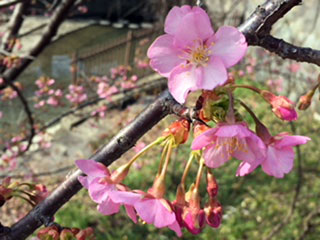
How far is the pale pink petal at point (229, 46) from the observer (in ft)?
2.41

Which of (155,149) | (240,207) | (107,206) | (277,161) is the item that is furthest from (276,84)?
(107,206)

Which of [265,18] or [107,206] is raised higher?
[265,18]

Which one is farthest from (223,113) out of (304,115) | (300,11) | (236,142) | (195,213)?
(300,11)

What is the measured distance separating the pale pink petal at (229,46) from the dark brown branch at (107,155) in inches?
4.5

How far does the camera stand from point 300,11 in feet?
23.1

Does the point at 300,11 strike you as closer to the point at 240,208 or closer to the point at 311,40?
the point at 311,40

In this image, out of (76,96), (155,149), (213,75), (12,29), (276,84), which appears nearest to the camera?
(213,75)

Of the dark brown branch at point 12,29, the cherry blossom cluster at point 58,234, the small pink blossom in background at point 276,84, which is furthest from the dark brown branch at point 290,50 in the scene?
the small pink blossom in background at point 276,84

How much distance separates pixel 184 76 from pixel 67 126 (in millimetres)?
5592

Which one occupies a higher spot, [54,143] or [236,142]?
[236,142]

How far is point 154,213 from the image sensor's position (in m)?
0.80

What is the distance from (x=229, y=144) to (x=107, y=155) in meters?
0.23

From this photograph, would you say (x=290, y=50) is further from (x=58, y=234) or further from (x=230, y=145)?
(x=58, y=234)

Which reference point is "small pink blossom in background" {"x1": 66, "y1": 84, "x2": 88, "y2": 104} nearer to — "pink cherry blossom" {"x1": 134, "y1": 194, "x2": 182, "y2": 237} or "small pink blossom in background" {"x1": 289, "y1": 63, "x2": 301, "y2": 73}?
"small pink blossom in background" {"x1": 289, "y1": 63, "x2": 301, "y2": 73}
